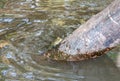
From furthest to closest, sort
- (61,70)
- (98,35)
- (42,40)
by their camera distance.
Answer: (42,40) < (98,35) < (61,70)

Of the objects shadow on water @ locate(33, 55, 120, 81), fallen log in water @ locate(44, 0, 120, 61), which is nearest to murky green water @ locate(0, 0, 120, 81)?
shadow on water @ locate(33, 55, 120, 81)

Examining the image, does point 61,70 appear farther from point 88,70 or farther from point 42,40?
point 42,40

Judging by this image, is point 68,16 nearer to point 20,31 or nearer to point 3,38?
point 20,31

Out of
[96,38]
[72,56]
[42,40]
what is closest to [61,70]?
[72,56]

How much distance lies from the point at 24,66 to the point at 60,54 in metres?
0.52

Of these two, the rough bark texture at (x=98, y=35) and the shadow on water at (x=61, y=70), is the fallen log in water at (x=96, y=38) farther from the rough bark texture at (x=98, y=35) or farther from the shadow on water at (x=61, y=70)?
the shadow on water at (x=61, y=70)

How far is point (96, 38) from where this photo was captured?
4.38 metres

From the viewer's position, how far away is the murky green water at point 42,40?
411cm

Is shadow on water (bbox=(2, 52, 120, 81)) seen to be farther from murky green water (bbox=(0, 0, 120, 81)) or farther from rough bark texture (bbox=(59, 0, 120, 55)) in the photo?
rough bark texture (bbox=(59, 0, 120, 55))

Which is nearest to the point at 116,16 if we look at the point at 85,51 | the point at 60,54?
the point at 85,51

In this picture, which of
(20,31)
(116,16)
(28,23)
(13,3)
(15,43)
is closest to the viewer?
(116,16)

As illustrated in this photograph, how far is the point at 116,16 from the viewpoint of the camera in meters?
4.28

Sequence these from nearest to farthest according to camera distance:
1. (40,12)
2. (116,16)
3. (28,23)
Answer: (116,16), (28,23), (40,12)

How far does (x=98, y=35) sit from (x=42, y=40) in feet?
3.58
